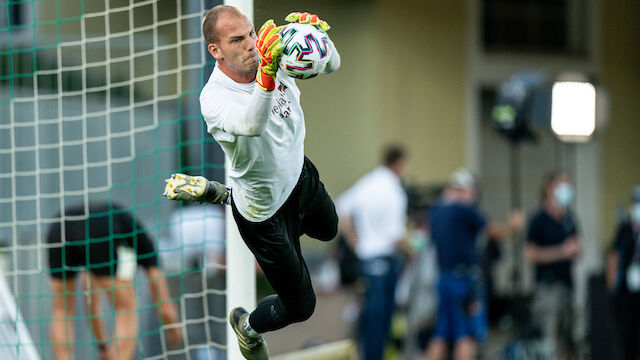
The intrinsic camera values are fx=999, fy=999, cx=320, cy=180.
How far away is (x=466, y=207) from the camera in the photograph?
26.8 feet

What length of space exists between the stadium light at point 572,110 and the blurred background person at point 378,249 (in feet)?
4.81

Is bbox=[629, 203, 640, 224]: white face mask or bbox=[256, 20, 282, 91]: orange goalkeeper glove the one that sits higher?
bbox=[256, 20, 282, 91]: orange goalkeeper glove

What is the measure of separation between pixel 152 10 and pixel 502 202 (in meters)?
9.99

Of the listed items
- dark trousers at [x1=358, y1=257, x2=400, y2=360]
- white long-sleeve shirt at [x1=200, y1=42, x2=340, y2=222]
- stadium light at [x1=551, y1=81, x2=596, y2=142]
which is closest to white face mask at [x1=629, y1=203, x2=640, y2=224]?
stadium light at [x1=551, y1=81, x2=596, y2=142]

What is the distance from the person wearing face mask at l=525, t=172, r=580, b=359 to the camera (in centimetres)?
866

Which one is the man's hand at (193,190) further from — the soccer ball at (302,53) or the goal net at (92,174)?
the goal net at (92,174)

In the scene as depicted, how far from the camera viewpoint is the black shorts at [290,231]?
2.42 meters

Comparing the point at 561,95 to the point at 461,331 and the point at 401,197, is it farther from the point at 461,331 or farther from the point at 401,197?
the point at 461,331

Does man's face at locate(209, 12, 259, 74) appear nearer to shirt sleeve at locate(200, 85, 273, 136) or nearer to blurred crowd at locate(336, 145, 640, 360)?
shirt sleeve at locate(200, 85, 273, 136)

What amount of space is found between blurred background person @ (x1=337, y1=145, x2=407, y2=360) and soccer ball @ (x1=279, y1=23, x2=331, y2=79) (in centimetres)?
572

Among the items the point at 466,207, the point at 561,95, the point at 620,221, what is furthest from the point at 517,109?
the point at 620,221

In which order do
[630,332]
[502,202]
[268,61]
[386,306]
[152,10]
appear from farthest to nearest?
[502,202] < [630,332] < [386,306] < [152,10] < [268,61]

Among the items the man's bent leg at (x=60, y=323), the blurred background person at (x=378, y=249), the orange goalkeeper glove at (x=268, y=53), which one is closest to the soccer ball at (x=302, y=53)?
the orange goalkeeper glove at (x=268, y=53)

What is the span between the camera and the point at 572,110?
820cm
